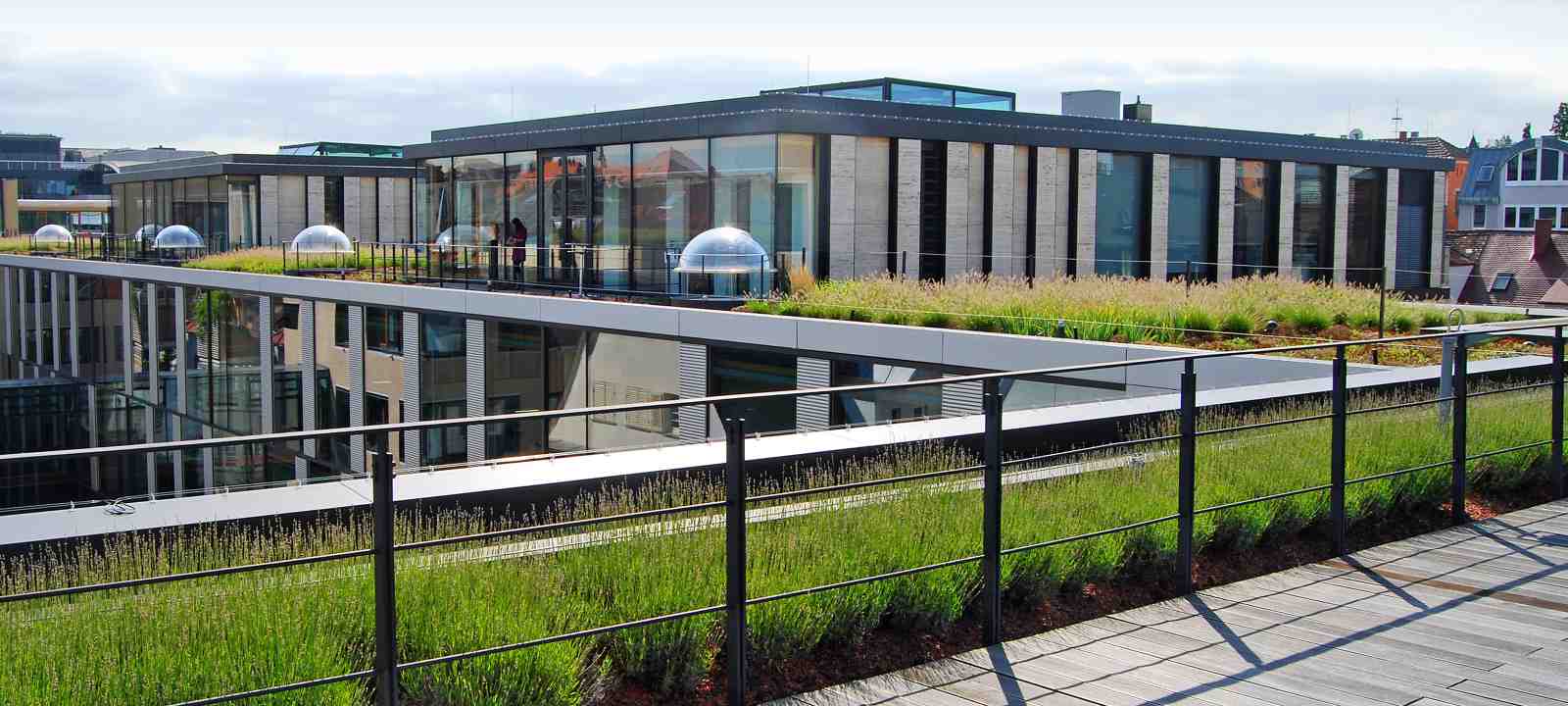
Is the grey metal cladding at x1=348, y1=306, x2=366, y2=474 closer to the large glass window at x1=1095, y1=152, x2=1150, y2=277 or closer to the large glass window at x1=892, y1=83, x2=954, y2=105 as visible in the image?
the large glass window at x1=892, y1=83, x2=954, y2=105

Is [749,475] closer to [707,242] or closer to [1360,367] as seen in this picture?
[1360,367]

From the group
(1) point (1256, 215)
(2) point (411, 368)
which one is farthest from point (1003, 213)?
(2) point (411, 368)

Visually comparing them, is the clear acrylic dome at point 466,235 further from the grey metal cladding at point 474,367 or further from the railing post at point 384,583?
the railing post at point 384,583

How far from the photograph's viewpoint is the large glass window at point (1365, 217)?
37.6 m

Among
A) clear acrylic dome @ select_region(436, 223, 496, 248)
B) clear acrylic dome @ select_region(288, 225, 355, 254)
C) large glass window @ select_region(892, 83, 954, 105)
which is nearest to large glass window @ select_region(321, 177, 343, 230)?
clear acrylic dome @ select_region(288, 225, 355, 254)

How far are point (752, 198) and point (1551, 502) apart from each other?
61.1 ft

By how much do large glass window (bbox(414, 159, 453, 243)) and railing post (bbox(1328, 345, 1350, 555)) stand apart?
31.3m

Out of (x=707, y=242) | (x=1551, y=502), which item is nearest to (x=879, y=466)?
(x=1551, y=502)

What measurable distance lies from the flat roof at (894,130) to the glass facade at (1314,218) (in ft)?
1.52

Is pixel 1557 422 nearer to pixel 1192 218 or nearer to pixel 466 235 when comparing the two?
pixel 1192 218

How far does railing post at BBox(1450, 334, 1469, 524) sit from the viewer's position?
975 cm

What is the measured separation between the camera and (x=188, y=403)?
127 feet

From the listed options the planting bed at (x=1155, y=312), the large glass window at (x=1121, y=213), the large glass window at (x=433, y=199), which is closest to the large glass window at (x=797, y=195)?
the planting bed at (x=1155, y=312)

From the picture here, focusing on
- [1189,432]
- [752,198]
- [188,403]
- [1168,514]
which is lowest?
[188,403]
